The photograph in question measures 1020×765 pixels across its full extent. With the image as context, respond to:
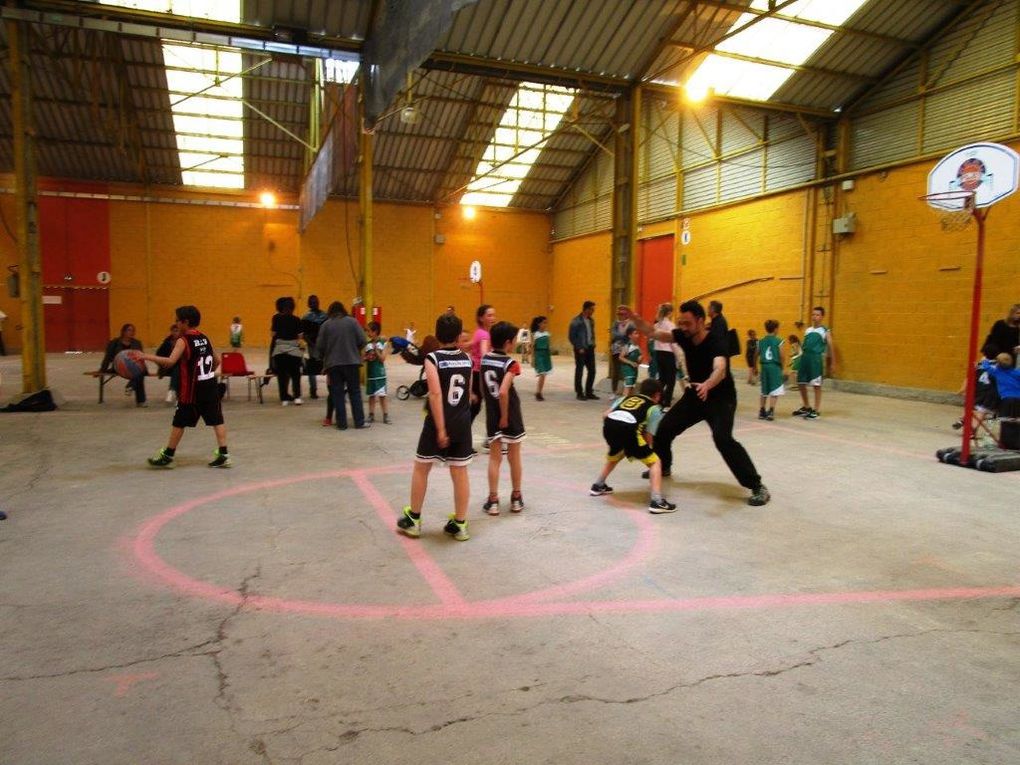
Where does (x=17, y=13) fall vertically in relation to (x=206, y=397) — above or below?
above

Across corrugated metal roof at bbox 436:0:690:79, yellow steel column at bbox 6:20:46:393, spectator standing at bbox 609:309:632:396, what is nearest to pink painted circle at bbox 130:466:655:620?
spectator standing at bbox 609:309:632:396

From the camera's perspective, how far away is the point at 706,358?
5988mm

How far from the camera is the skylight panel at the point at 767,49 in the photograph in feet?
43.8

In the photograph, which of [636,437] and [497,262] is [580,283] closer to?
[497,262]

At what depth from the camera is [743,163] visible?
18.4 metres

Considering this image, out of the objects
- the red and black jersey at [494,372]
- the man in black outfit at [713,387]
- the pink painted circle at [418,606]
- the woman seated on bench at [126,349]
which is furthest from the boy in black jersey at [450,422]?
the woman seated on bench at [126,349]

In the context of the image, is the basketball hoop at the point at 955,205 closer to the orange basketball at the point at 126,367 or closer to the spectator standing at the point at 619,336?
the spectator standing at the point at 619,336

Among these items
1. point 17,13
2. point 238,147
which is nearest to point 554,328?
point 238,147

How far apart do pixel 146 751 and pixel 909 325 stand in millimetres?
15183

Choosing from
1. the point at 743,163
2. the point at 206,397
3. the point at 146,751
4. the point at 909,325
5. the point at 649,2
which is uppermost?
the point at 649,2

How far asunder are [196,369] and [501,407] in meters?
3.45

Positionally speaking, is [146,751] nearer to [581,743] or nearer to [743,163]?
[581,743]

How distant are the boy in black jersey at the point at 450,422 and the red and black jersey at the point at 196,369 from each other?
3216mm

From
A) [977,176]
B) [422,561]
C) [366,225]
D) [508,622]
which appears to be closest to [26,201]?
[366,225]
